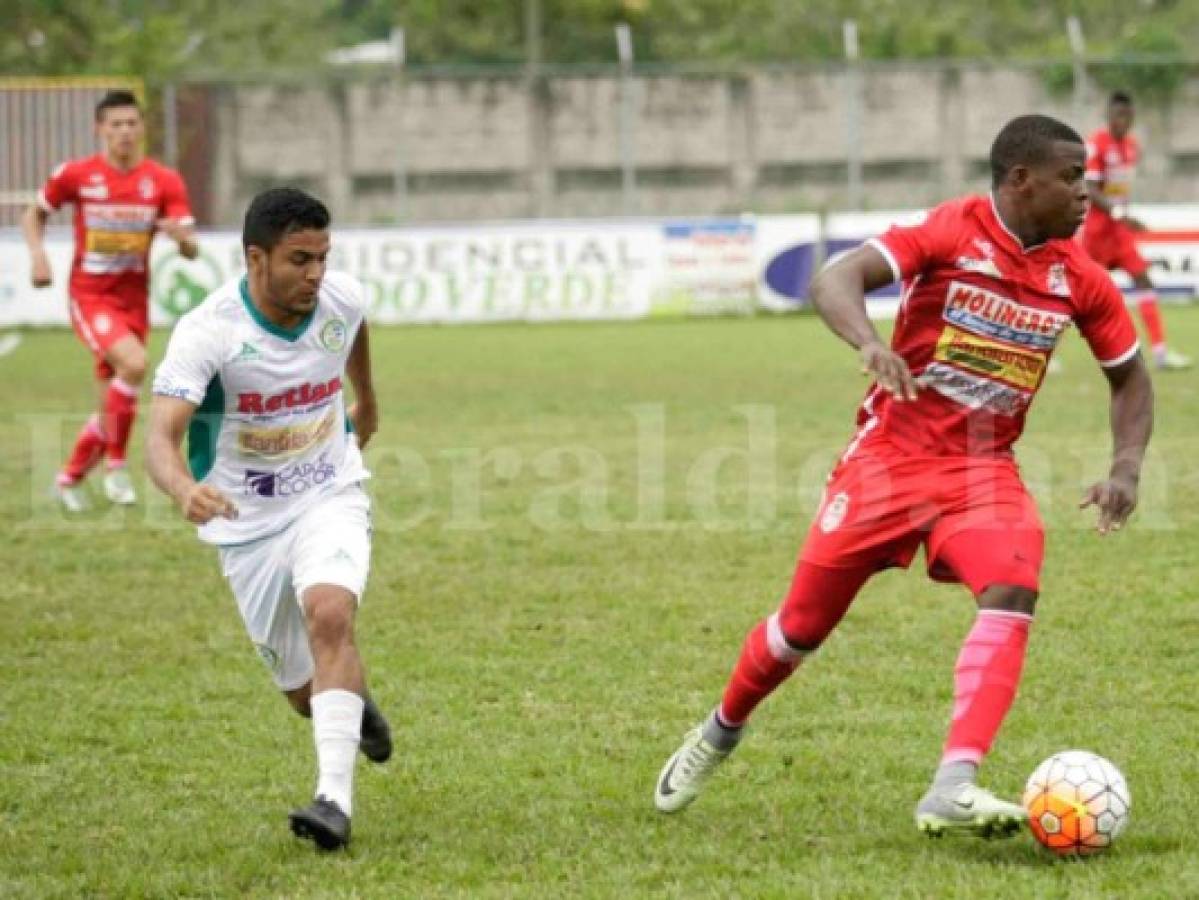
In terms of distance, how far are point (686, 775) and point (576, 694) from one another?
1.59 meters

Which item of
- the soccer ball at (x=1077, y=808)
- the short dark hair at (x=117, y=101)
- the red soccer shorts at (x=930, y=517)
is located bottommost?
the soccer ball at (x=1077, y=808)

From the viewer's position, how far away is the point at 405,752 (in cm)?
661

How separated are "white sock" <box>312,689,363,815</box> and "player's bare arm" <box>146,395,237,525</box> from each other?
545 millimetres

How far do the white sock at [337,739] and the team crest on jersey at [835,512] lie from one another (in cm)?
128

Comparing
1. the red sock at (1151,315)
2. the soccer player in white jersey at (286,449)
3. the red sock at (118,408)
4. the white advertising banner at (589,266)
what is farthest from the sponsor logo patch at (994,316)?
the white advertising banner at (589,266)

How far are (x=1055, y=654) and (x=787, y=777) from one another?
1.98m

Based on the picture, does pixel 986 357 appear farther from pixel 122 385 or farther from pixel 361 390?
pixel 122 385

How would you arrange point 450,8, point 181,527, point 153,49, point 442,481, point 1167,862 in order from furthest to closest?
point 450,8, point 153,49, point 442,481, point 181,527, point 1167,862

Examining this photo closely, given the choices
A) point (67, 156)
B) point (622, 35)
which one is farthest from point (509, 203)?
point (67, 156)

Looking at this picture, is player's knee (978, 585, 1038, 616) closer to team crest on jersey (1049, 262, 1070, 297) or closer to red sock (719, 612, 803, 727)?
red sock (719, 612, 803, 727)

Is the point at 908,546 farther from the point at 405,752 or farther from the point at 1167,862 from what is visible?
the point at 405,752

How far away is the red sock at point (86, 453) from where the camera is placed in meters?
12.2

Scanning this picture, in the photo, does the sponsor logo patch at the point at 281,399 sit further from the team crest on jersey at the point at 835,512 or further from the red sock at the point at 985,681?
the red sock at the point at 985,681

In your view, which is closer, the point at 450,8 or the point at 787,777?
the point at 787,777
